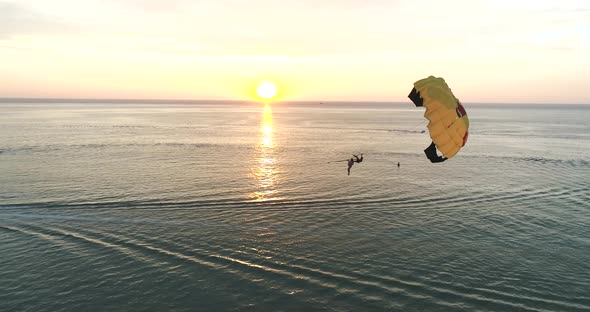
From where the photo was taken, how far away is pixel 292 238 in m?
32.7

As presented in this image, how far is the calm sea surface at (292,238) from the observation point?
80.3 ft

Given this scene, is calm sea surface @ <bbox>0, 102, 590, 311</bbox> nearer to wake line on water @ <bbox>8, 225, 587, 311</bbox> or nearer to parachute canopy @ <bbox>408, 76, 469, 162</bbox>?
wake line on water @ <bbox>8, 225, 587, 311</bbox>

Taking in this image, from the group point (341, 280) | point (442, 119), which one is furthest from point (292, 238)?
point (442, 119)

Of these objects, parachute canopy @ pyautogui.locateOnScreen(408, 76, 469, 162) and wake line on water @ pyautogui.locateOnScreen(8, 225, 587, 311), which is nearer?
wake line on water @ pyautogui.locateOnScreen(8, 225, 587, 311)

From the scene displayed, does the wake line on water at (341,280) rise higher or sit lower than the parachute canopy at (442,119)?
lower

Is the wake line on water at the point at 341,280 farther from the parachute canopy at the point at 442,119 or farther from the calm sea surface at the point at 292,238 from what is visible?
the parachute canopy at the point at 442,119

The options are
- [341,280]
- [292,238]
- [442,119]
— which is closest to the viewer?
[341,280]

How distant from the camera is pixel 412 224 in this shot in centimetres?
3628

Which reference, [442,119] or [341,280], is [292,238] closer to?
[341,280]

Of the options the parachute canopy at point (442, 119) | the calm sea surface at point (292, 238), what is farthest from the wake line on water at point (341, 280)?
the parachute canopy at point (442, 119)

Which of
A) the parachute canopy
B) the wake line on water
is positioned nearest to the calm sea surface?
the wake line on water

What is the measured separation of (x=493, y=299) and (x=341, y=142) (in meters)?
77.2

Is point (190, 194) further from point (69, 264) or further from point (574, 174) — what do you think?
point (574, 174)

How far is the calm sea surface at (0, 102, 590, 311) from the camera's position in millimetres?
24469
